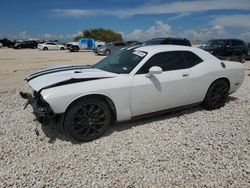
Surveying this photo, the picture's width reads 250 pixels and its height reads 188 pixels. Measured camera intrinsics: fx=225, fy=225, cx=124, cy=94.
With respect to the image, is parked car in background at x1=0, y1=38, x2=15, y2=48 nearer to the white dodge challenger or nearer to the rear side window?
the white dodge challenger

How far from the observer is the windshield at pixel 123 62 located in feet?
13.2

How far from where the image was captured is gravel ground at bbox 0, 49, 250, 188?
9.18 feet

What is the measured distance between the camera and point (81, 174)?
2891 millimetres

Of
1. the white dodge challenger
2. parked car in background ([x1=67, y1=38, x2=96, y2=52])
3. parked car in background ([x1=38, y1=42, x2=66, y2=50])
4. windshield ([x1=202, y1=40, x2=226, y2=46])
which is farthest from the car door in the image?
parked car in background ([x1=38, y1=42, x2=66, y2=50])

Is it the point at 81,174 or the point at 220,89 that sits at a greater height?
the point at 220,89

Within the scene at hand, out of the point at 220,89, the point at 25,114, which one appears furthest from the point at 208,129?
the point at 25,114

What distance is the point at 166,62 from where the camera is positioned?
14.2ft

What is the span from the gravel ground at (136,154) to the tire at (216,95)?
0.35 metres

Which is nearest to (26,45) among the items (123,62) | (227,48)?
(227,48)

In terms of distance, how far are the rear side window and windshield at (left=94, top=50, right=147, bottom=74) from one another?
956 mm

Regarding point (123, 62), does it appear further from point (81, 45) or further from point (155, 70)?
point (81, 45)

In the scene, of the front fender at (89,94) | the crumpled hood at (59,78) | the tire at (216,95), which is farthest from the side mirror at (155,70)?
the tire at (216,95)

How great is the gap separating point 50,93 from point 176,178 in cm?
208

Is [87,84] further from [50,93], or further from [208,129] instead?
[208,129]
